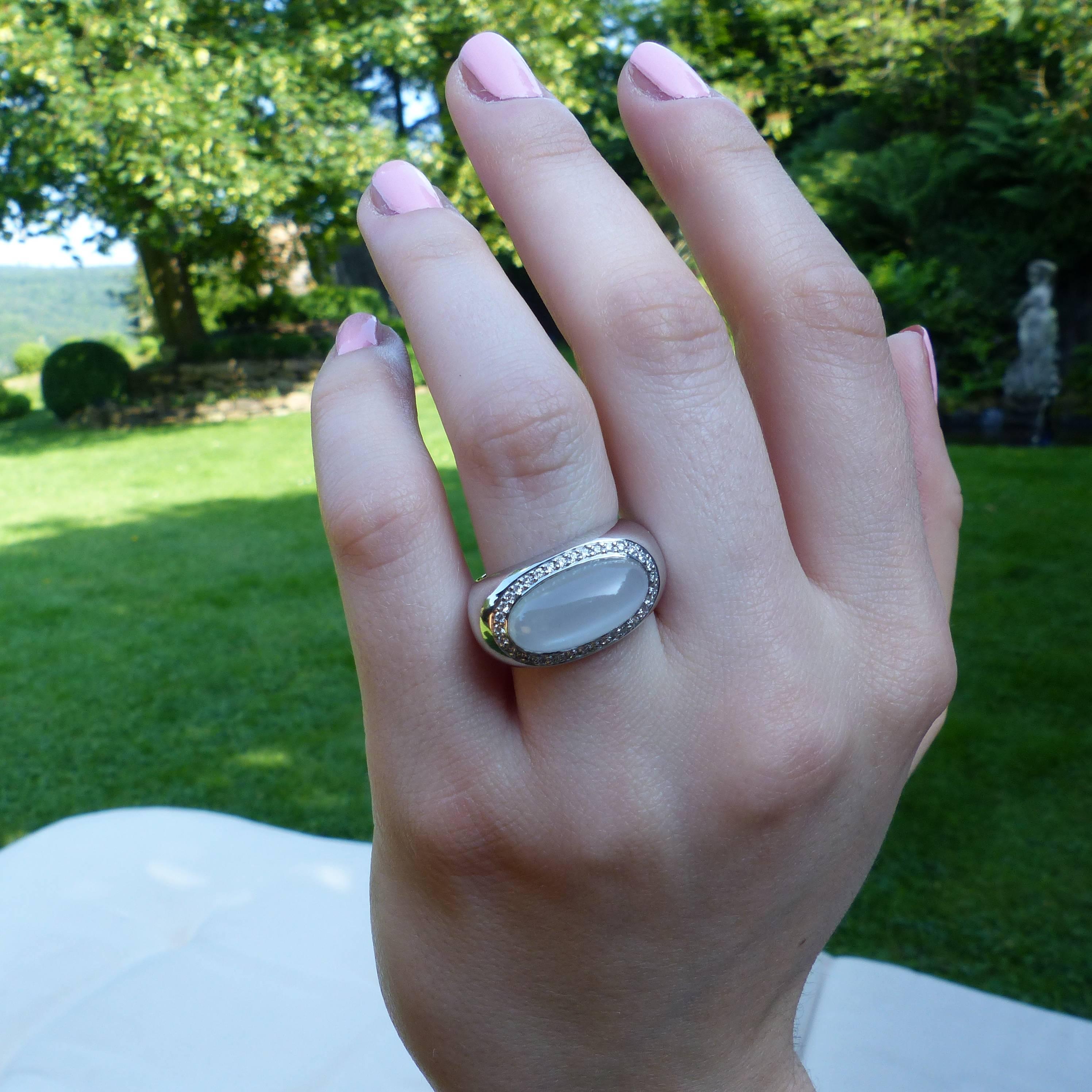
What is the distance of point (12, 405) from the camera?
20.4m

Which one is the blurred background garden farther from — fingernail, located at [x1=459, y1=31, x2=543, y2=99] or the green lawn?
fingernail, located at [x1=459, y1=31, x2=543, y2=99]

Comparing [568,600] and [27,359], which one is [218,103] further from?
[27,359]

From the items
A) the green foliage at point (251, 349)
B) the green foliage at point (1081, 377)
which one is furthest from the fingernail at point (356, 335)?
the green foliage at point (251, 349)

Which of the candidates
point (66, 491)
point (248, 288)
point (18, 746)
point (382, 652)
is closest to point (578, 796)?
point (382, 652)

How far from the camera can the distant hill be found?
3094 cm

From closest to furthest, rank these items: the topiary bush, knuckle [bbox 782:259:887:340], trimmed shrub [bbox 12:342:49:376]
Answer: knuckle [bbox 782:259:887:340]
the topiary bush
trimmed shrub [bbox 12:342:49:376]

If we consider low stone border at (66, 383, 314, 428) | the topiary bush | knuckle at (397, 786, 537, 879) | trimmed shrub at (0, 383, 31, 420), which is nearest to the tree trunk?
the topiary bush

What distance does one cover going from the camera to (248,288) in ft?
62.3

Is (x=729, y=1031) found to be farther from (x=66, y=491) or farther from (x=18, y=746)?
(x=66, y=491)

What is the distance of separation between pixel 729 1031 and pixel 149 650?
218 inches

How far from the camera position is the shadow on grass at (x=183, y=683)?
4.29m

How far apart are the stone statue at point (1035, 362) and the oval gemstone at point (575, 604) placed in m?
12.2

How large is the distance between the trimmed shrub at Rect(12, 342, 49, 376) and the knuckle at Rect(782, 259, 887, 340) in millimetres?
32328

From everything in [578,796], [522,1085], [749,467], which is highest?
[749,467]
